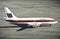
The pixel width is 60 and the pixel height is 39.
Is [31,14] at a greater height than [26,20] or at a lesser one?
greater

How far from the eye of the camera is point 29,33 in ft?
10.4

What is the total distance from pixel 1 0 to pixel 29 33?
0.93 meters

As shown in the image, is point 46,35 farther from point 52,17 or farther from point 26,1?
point 26,1

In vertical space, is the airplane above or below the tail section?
below

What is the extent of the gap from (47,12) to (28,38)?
703 mm

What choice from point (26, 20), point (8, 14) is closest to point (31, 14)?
point (26, 20)

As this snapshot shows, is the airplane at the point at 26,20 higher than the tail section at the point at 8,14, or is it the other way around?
the tail section at the point at 8,14

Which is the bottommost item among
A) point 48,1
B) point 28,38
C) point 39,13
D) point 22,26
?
point 28,38

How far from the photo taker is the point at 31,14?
316 cm

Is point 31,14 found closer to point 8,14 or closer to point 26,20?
point 26,20

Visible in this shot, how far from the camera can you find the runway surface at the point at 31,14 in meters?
3.15

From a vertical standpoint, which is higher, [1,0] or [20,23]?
[1,0]

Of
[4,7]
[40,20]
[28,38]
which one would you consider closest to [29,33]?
[28,38]

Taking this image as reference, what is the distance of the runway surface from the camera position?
3148mm
